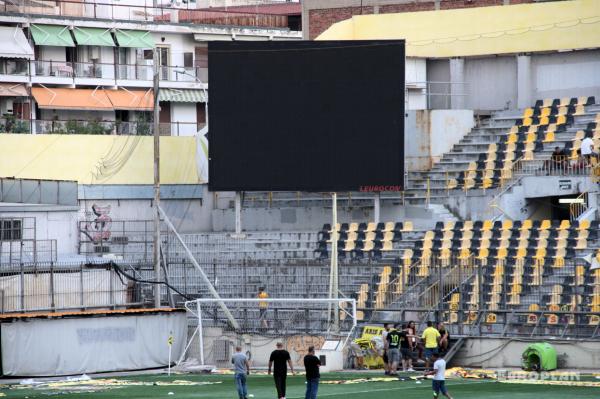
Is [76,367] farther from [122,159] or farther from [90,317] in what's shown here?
[122,159]

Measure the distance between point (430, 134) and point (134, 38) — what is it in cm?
2078

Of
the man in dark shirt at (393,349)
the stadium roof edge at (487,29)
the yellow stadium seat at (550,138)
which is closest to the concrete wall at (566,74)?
the stadium roof edge at (487,29)

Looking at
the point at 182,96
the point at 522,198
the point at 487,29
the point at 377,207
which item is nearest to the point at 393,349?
the point at 377,207

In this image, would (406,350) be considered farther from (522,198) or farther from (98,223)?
(98,223)

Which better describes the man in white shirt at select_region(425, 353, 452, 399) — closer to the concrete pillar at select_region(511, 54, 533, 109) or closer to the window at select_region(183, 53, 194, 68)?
the concrete pillar at select_region(511, 54, 533, 109)

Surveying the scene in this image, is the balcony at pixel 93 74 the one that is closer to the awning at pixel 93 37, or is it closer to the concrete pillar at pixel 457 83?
the awning at pixel 93 37

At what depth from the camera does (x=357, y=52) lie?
167ft

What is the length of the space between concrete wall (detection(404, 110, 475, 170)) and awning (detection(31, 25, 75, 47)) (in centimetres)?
1971

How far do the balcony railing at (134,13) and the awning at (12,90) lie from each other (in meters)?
3.28

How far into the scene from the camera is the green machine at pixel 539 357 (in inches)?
1532

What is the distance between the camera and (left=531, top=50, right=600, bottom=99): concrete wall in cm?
5691

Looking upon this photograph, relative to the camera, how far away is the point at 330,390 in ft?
117

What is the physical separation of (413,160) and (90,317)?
54.1 ft

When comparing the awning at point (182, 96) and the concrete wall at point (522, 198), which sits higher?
the awning at point (182, 96)
